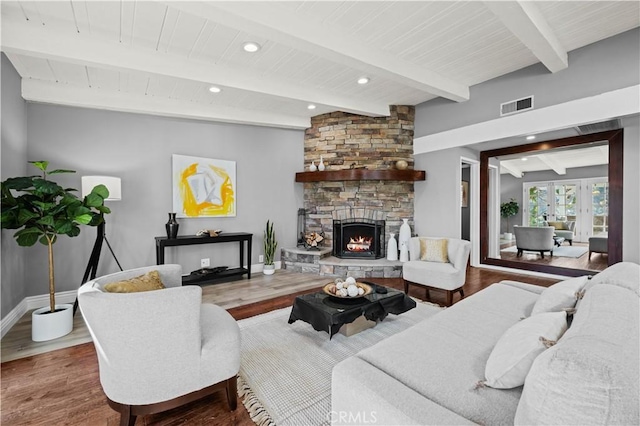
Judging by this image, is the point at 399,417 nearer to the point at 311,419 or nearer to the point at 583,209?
the point at 311,419

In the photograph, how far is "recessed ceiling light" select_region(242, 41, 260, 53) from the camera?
300cm

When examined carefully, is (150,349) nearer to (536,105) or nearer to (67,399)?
(67,399)

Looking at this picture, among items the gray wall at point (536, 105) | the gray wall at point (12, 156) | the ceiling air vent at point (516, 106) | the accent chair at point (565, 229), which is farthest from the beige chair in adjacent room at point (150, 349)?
the accent chair at point (565, 229)

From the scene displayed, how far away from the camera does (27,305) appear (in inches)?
137

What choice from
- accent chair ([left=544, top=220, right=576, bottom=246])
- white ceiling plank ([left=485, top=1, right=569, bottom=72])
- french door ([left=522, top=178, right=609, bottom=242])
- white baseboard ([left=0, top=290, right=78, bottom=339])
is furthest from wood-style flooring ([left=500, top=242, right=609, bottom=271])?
white baseboard ([left=0, top=290, right=78, bottom=339])

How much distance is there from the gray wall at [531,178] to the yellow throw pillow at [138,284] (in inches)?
419

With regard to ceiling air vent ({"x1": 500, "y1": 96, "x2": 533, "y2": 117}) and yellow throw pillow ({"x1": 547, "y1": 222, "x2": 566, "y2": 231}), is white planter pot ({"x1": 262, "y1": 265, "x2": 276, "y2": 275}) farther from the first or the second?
yellow throw pillow ({"x1": 547, "y1": 222, "x2": 566, "y2": 231})

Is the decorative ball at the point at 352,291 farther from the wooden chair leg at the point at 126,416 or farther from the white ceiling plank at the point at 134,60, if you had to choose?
the white ceiling plank at the point at 134,60

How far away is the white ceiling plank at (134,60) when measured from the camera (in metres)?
2.61

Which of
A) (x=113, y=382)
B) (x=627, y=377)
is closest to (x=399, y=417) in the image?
(x=627, y=377)

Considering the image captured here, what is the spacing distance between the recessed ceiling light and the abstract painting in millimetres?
2143

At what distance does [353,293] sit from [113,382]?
1.70 m

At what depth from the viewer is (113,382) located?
60.1 inches

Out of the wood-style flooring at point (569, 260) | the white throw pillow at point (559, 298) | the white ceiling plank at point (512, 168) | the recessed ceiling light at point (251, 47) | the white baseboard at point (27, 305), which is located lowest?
the white baseboard at point (27, 305)
